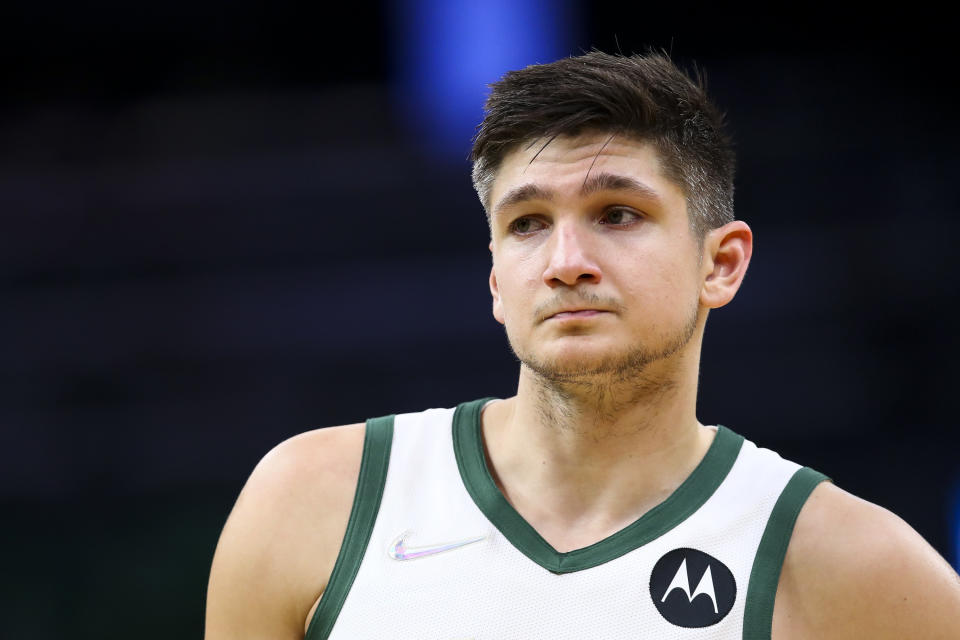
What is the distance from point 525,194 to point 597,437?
1.79 feet

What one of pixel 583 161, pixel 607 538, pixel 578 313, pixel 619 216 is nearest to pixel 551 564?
pixel 607 538

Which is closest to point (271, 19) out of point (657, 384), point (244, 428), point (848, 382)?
point (244, 428)

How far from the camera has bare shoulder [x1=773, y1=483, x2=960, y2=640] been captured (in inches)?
79.8

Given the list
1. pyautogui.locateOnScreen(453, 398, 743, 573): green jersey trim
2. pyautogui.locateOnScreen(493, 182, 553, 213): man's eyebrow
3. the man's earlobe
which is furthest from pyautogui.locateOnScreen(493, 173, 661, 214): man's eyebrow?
pyautogui.locateOnScreen(453, 398, 743, 573): green jersey trim

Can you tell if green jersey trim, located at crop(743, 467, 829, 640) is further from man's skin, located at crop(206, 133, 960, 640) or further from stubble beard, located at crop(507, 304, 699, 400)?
stubble beard, located at crop(507, 304, 699, 400)

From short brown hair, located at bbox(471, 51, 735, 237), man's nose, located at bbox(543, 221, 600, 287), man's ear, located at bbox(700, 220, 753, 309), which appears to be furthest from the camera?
man's ear, located at bbox(700, 220, 753, 309)

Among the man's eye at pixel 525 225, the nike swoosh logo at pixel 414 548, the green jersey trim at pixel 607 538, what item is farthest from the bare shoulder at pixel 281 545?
the man's eye at pixel 525 225

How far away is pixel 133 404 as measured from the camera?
5.90m

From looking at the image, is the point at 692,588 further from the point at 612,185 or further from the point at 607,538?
the point at 612,185

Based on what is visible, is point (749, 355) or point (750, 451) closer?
point (750, 451)

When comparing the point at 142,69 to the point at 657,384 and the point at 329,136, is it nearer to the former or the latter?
the point at 329,136

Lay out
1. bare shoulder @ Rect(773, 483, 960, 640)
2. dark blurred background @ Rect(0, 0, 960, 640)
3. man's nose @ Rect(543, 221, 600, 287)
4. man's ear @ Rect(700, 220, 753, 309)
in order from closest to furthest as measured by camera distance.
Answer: bare shoulder @ Rect(773, 483, 960, 640)
man's nose @ Rect(543, 221, 600, 287)
man's ear @ Rect(700, 220, 753, 309)
dark blurred background @ Rect(0, 0, 960, 640)

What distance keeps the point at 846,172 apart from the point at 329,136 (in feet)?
9.56

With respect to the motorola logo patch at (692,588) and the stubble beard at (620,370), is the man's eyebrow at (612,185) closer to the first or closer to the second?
the stubble beard at (620,370)
